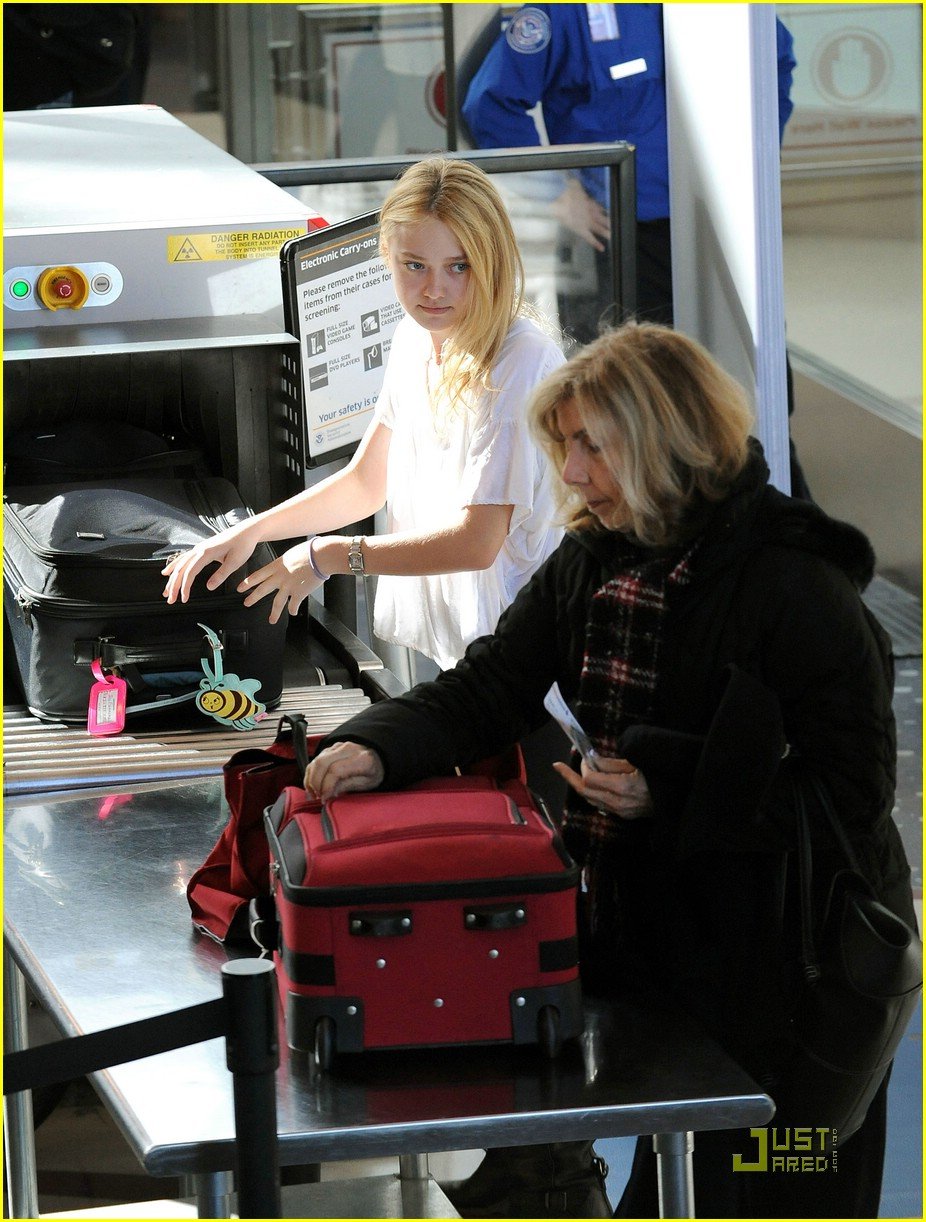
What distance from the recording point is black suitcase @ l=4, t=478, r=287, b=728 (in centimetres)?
275

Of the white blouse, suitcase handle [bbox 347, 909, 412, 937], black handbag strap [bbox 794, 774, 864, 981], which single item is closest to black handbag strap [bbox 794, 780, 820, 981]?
black handbag strap [bbox 794, 774, 864, 981]

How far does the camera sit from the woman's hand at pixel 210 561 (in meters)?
2.71

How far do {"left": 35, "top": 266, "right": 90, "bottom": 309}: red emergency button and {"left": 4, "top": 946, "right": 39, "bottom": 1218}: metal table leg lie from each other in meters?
1.21

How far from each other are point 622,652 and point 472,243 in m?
0.79

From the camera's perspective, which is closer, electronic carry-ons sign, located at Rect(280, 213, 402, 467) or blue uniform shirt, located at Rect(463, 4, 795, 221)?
electronic carry-ons sign, located at Rect(280, 213, 402, 467)

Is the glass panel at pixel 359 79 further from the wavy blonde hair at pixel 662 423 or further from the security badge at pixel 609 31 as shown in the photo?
the wavy blonde hair at pixel 662 423

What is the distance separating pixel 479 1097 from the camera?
5.45 ft

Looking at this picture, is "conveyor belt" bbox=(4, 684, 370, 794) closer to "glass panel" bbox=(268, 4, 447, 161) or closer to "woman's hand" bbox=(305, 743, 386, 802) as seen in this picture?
"woman's hand" bbox=(305, 743, 386, 802)

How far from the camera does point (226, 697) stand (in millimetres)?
2814

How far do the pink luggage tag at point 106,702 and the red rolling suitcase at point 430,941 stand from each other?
1.10 m

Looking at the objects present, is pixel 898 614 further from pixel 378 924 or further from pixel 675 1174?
pixel 378 924

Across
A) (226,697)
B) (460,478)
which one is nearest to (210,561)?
(226,697)

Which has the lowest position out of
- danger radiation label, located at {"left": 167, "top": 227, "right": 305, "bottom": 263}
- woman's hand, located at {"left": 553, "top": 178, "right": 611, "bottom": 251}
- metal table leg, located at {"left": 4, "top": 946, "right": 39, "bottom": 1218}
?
metal table leg, located at {"left": 4, "top": 946, "right": 39, "bottom": 1218}

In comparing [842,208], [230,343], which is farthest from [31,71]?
[842,208]
